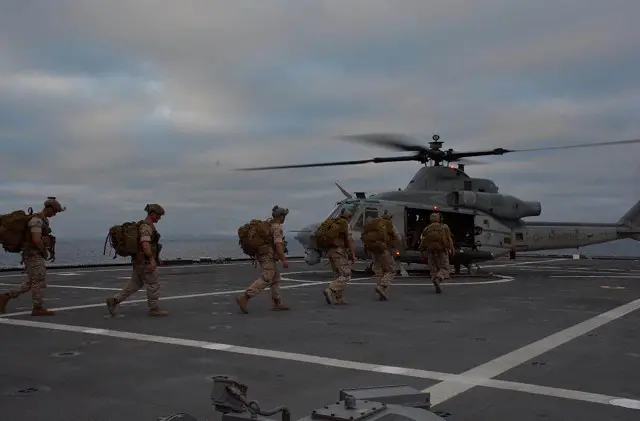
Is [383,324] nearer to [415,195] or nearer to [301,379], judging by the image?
[301,379]

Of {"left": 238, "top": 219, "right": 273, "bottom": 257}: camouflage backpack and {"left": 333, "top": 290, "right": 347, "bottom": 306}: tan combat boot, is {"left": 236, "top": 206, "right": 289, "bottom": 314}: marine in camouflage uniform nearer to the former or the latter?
{"left": 238, "top": 219, "right": 273, "bottom": 257}: camouflage backpack

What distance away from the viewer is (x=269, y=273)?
1063 centimetres

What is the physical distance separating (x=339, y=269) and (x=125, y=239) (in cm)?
411

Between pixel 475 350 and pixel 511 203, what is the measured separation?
45.2 feet

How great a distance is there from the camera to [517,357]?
21.5ft

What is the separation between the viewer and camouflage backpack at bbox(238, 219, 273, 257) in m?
10.8

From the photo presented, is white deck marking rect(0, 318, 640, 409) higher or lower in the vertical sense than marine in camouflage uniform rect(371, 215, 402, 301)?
lower

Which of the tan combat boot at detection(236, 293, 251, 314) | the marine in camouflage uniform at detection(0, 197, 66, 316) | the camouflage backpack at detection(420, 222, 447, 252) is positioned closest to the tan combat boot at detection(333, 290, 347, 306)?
the tan combat boot at detection(236, 293, 251, 314)

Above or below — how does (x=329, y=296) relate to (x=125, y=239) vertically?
below

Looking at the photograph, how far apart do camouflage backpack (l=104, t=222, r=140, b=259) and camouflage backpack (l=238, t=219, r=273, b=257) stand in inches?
75.3

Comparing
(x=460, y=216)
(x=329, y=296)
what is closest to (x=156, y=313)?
(x=329, y=296)

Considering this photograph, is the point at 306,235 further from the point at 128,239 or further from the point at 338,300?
the point at 128,239

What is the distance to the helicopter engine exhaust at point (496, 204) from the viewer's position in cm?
1906

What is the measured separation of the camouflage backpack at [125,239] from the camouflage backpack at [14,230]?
1.39m
